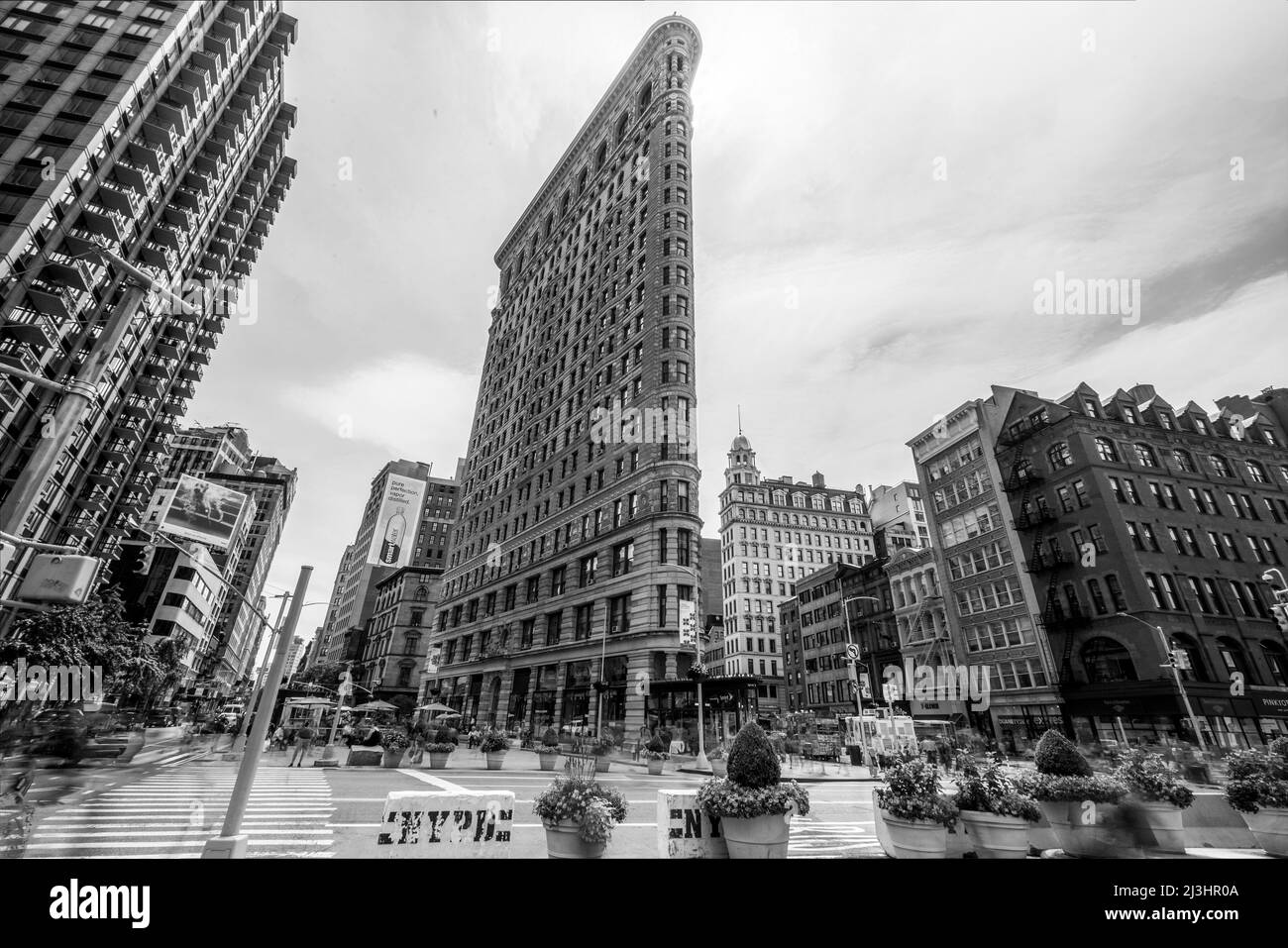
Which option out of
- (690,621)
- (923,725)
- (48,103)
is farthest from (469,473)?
(923,725)

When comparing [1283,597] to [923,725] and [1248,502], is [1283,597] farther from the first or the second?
[923,725]

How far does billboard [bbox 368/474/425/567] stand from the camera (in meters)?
18.7

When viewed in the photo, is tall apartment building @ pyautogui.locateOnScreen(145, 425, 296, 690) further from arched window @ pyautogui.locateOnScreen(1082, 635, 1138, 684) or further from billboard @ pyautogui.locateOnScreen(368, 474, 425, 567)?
arched window @ pyautogui.locateOnScreen(1082, 635, 1138, 684)

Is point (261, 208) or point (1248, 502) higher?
point (261, 208)

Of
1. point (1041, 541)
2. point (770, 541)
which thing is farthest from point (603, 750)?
point (770, 541)

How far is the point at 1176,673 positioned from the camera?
34344mm

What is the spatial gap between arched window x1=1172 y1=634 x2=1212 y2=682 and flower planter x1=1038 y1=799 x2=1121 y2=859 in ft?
135

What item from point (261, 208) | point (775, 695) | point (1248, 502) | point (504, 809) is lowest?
point (504, 809)

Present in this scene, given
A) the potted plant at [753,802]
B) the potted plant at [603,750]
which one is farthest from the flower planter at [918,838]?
the potted plant at [603,750]

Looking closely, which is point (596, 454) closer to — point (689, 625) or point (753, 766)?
point (689, 625)

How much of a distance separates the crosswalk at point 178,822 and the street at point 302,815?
21 millimetres

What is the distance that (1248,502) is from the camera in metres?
46.0

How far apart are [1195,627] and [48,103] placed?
10146 cm
